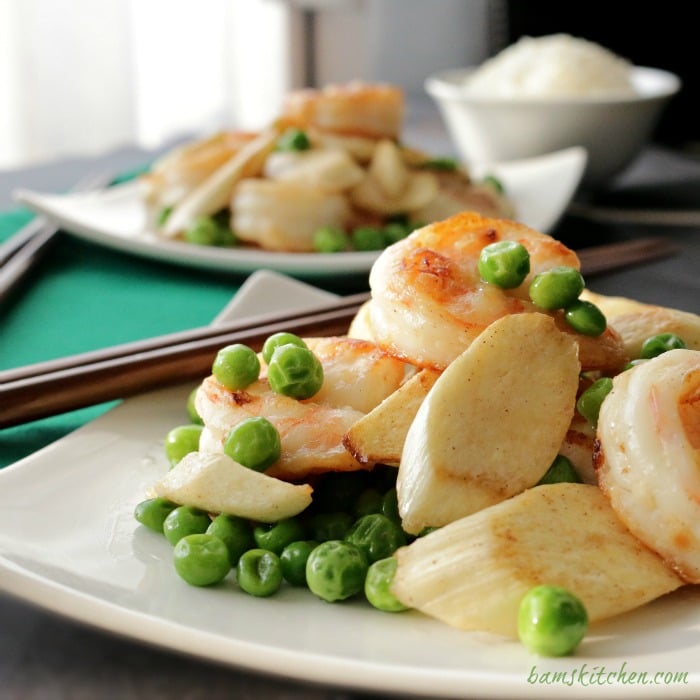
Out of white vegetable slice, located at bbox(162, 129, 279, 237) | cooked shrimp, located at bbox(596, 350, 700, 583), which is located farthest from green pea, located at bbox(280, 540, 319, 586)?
white vegetable slice, located at bbox(162, 129, 279, 237)

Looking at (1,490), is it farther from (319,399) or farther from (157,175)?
(157,175)

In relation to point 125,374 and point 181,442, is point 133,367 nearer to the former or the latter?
point 125,374

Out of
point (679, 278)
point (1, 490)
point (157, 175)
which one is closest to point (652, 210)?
point (679, 278)

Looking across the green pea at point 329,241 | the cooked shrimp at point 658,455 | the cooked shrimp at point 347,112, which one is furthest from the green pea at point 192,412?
the cooked shrimp at point 347,112

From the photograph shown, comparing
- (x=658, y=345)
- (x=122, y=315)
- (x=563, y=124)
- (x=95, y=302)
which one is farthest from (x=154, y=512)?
(x=563, y=124)

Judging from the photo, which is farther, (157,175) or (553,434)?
(157,175)
